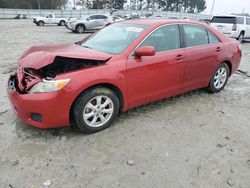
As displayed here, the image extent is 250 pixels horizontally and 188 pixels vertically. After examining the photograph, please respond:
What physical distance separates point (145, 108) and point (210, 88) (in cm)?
166

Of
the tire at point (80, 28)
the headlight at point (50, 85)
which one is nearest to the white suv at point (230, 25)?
the tire at point (80, 28)

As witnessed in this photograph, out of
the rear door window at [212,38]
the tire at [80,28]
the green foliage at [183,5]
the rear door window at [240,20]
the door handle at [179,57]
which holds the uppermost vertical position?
the rear door window at [212,38]

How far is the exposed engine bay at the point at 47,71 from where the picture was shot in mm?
3228

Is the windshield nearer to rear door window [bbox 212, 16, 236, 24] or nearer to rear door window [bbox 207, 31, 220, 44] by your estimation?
rear door window [bbox 207, 31, 220, 44]

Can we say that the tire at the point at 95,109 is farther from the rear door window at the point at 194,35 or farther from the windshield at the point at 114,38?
the rear door window at the point at 194,35

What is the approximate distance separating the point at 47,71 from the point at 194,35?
272 cm

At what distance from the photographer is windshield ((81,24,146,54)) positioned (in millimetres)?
3730

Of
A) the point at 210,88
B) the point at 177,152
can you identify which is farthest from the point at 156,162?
the point at 210,88

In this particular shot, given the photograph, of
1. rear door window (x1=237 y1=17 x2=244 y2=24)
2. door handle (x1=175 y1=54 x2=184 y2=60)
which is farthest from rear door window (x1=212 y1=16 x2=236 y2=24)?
door handle (x1=175 y1=54 x2=184 y2=60)

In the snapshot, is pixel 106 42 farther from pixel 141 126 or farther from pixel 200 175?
pixel 200 175

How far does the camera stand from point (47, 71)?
3.37 metres

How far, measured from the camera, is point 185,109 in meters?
4.36

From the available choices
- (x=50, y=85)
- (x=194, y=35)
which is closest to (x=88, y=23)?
(x=194, y=35)

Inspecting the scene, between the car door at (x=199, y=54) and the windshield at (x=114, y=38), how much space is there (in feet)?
3.21
